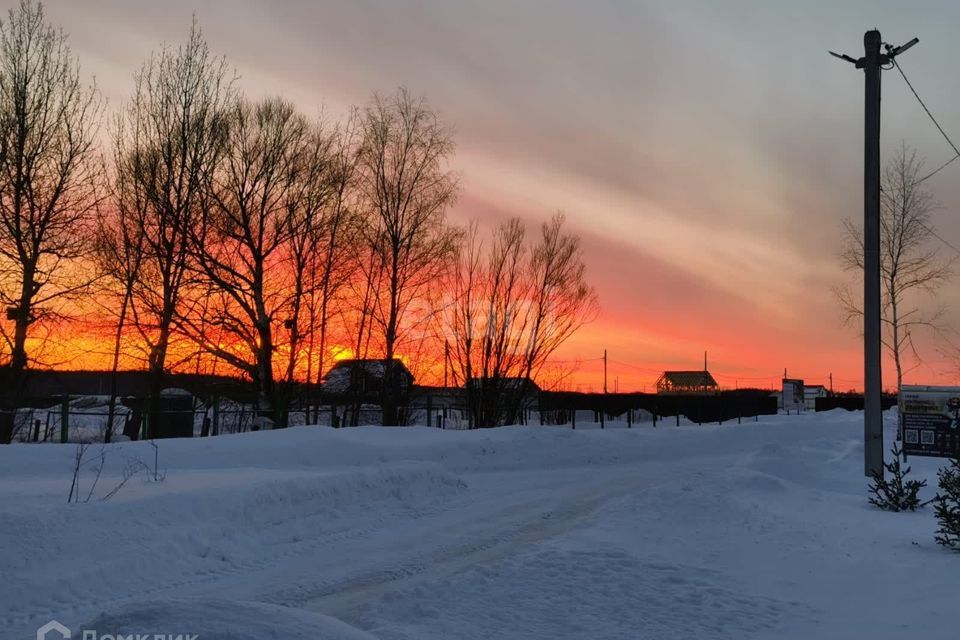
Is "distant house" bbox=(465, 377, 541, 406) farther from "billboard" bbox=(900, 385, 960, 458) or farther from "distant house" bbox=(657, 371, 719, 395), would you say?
"distant house" bbox=(657, 371, 719, 395)

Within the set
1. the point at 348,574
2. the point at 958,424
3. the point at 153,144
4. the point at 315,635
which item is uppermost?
the point at 153,144

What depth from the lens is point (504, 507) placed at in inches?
516

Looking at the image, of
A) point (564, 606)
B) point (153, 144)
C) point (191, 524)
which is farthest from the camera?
point (153, 144)

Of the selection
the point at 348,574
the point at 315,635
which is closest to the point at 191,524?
the point at 348,574

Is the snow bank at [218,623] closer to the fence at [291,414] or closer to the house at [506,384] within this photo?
the fence at [291,414]

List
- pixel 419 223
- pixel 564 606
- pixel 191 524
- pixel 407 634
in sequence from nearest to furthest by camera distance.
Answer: pixel 407 634, pixel 564 606, pixel 191 524, pixel 419 223

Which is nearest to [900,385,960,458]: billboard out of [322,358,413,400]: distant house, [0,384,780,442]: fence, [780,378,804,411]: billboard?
[0,384,780,442]: fence

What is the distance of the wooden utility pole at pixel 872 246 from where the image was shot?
51.7 feet

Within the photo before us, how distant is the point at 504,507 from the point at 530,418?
28.7 meters

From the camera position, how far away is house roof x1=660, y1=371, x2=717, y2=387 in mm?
78750

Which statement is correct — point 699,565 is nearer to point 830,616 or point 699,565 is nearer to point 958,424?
point 830,616

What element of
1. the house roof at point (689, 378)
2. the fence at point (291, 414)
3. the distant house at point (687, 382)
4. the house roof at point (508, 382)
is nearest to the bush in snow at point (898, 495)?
the house roof at point (508, 382)

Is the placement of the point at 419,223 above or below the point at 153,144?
below

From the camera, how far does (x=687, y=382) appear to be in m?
79.4
